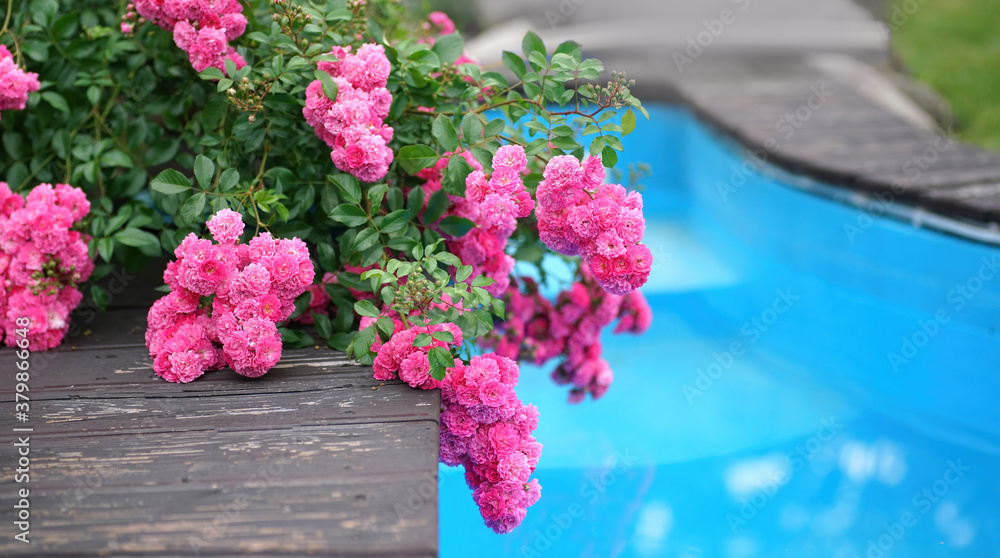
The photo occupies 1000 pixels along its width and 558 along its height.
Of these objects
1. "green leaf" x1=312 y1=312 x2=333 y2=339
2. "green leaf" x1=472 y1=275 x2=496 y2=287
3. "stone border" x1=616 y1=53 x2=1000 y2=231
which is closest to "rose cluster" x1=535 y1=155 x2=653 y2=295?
"green leaf" x1=472 y1=275 x2=496 y2=287

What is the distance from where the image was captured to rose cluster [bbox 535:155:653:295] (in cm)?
116

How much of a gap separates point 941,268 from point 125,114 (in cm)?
217

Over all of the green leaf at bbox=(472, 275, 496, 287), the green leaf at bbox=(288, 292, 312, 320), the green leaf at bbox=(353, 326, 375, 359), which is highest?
the green leaf at bbox=(472, 275, 496, 287)

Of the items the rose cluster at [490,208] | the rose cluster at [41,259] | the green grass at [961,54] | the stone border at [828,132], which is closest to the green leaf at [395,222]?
the rose cluster at [490,208]

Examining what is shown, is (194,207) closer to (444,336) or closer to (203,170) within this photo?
(203,170)

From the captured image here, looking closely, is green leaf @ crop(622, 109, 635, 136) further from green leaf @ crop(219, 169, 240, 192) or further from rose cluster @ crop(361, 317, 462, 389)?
green leaf @ crop(219, 169, 240, 192)

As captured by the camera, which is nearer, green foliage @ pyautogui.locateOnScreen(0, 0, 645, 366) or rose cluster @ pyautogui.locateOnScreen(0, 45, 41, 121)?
green foliage @ pyautogui.locateOnScreen(0, 0, 645, 366)

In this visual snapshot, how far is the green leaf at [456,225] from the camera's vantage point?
1339 millimetres

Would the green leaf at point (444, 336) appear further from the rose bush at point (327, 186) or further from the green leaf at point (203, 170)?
the green leaf at point (203, 170)

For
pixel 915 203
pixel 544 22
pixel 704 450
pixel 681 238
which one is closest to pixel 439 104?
pixel 704 450

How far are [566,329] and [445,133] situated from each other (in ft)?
2.12

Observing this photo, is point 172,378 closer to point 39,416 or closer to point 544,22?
point 39,416

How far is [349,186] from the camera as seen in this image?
128 centimetres

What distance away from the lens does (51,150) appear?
5.15 feet
